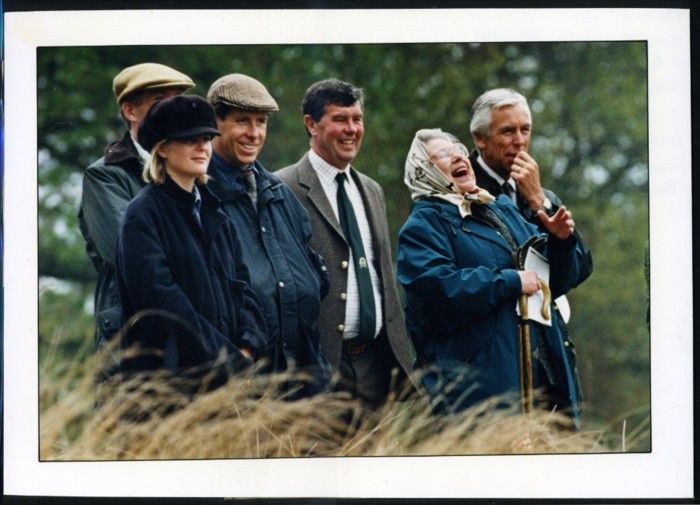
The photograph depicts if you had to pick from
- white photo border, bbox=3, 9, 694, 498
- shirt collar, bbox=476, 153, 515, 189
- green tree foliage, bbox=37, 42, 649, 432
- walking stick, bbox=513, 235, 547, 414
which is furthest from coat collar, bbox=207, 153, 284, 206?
walking stick, bbox=513, 235, 547, 414

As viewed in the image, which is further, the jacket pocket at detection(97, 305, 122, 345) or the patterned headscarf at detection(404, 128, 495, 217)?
the patterned headscarf at detection(404, 128, 495, 217)

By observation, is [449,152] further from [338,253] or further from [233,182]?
[233,182]

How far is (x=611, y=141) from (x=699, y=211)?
63 centimetres

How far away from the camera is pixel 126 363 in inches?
284

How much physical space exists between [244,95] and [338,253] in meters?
1.03

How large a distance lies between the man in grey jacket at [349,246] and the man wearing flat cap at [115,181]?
799mm

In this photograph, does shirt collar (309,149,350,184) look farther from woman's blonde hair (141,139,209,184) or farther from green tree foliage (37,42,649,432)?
woman's blonde hair (141,139,209,184)

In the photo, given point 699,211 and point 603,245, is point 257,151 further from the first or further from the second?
point 699,211

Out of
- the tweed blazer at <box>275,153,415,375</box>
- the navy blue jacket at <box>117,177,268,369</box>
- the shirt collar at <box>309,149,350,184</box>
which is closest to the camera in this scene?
the navy blue jacket at <box>117,177,268,369</box>

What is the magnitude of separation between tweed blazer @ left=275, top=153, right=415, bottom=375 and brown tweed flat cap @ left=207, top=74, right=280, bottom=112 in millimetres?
368

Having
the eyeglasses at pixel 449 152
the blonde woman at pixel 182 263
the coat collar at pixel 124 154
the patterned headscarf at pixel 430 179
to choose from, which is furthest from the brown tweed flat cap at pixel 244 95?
the eyeglasses at pixel 449 152

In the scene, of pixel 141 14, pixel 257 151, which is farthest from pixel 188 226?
pixel 141 14

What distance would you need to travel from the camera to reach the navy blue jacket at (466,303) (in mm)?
7250

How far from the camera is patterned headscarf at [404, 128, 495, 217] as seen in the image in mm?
7363
